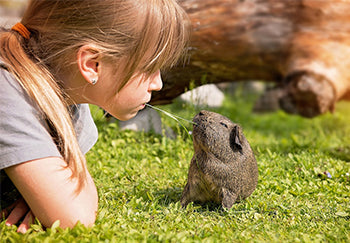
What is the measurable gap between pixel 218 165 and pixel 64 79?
1.12m

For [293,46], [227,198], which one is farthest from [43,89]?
[293,46]

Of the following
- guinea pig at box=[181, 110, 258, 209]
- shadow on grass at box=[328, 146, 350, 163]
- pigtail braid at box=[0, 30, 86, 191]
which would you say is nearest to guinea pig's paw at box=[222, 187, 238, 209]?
guinea pig at box=[181, 110, 258, 209]

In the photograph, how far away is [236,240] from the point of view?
2205mm

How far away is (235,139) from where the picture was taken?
2545 mm

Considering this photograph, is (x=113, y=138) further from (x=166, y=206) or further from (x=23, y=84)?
(x=23, y=84)

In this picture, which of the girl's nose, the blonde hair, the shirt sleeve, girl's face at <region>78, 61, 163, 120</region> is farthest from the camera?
the girl's nose

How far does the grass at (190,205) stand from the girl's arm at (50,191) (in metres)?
0.08

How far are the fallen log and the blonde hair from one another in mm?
2338

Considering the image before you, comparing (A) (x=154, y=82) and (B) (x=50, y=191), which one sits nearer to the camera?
(B) (x=50, y=191)

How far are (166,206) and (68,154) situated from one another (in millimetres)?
770

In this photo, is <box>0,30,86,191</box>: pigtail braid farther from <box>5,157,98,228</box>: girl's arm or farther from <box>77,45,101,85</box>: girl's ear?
<box>77,45,101,85</box>: girl's ear

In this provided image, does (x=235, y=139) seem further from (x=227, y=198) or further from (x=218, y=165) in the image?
(x=227, y=198)

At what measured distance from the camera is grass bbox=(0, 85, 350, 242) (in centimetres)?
222

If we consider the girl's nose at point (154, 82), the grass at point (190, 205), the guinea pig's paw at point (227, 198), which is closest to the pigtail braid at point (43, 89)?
the grass at point (190, 205)
